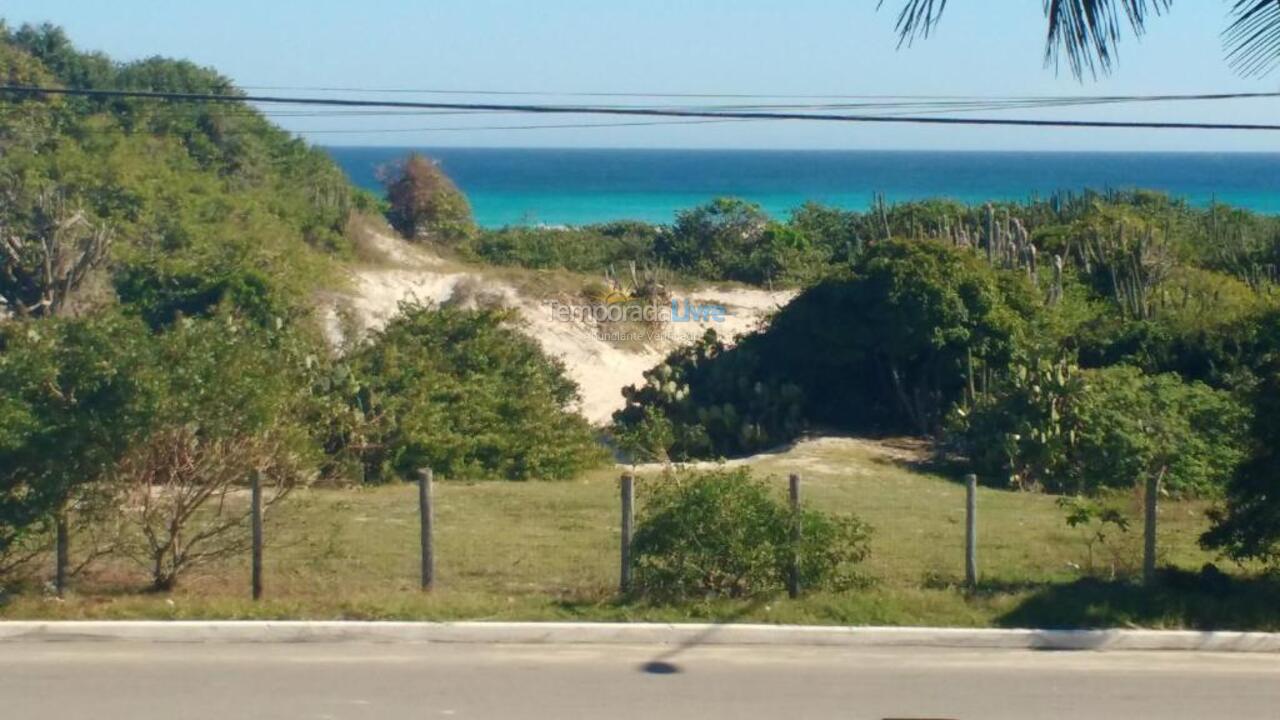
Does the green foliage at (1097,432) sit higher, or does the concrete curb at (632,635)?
the green foliage at (1097,432)

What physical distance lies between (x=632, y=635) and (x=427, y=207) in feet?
125

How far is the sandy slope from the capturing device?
31.5 meters

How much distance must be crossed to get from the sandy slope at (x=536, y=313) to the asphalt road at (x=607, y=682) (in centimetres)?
1848

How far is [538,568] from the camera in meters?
12.7

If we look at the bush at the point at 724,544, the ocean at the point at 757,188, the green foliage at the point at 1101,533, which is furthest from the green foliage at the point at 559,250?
the ocean at the point at 757,188

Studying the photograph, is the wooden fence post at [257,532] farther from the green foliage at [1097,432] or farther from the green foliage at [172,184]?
the green foliage at [172,184]

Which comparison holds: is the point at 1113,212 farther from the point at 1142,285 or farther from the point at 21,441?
the point at 21,441

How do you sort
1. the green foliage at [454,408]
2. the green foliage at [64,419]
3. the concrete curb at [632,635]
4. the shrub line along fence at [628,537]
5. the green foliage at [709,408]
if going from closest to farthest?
the concrete curb at [632,635] → the green foliage at [64,419] → the shrub line along fence at [628,537] → the green foliage at [454,408] → the green foliage at [709,408]

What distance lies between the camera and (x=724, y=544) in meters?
11.2

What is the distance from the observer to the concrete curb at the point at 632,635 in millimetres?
10445

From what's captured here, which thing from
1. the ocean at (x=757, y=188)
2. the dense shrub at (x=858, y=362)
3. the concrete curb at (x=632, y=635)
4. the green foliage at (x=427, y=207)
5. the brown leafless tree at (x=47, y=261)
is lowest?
the concrete curb at (x=632, y=635)

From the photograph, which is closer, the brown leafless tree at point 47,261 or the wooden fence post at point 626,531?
the wooden fence post at point 626,531

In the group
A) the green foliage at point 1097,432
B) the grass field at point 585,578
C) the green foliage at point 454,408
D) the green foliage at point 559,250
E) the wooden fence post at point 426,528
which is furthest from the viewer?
the green foliage at point 559,250

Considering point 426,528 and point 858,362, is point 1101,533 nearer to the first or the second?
point 426,528
